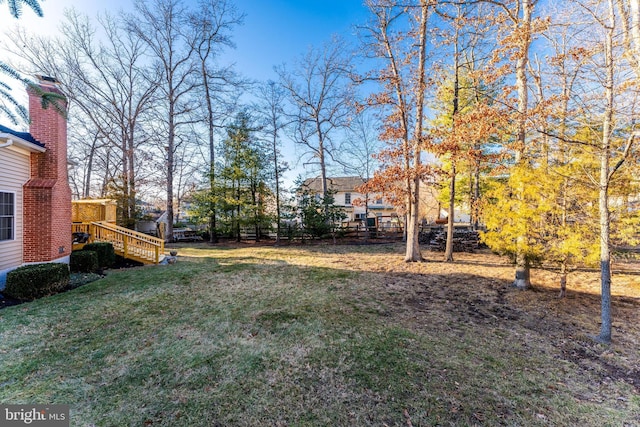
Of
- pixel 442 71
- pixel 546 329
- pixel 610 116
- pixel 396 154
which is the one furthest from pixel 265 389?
pixel 442 71

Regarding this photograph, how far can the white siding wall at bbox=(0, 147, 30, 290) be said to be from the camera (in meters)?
6.34

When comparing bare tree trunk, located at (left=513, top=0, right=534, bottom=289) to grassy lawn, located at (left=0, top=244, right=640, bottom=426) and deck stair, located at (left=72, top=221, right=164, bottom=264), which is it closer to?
grassy lawn, located at (left=0, top=244, right=640, bottom=426)

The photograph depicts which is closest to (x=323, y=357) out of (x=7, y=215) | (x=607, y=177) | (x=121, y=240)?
(x=607, y=177)

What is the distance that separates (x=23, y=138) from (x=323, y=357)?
30.8 feet

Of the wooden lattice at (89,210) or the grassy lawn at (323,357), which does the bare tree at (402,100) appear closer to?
the grassy lawn at (323,357)

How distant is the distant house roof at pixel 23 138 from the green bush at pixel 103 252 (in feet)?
10.5

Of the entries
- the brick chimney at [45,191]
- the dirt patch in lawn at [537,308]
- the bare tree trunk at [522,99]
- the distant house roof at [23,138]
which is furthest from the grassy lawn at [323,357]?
the distant house roof at [23,138]

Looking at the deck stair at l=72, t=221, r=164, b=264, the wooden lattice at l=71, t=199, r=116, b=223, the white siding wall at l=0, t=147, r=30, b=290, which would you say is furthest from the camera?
the wooden lattice at l=71, t=199, r=116, b=223

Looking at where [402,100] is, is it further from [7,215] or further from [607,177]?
[7,215]

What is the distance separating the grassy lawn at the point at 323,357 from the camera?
2.59 m

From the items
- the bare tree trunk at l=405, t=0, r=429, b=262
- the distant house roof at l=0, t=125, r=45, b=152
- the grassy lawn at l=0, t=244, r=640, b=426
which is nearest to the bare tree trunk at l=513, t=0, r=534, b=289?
the grassy lawn at l=0, t=244, r=640, b=426

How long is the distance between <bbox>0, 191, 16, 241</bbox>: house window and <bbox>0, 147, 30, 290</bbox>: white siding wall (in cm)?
8

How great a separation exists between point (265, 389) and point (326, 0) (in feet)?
43.1

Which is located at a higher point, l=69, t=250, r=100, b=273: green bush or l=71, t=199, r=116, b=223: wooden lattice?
l=71, t=199, r=116, b=223: wooden lattice
